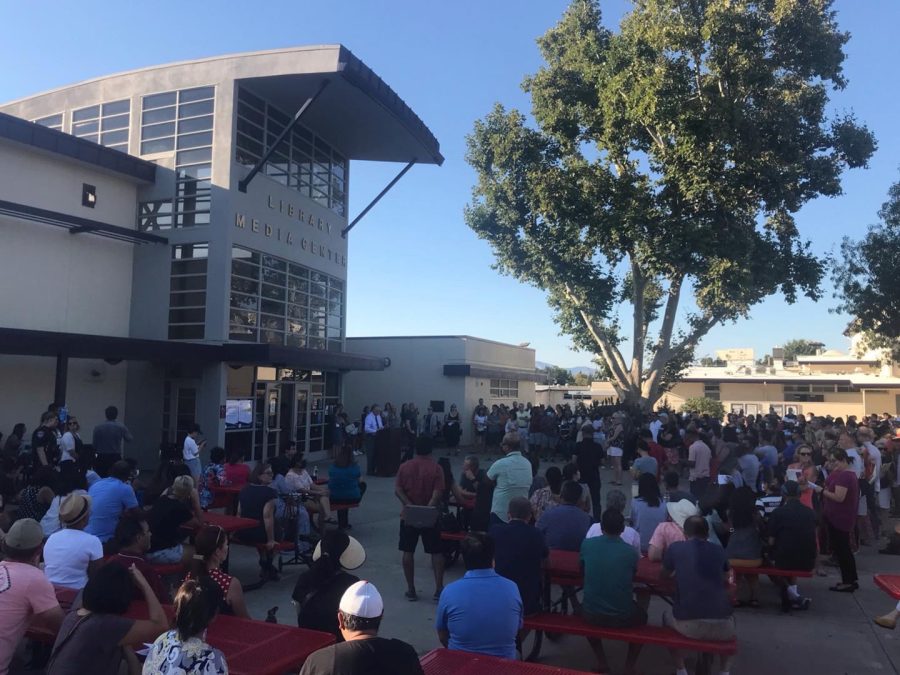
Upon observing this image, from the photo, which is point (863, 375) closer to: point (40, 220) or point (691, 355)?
point (691, 355)

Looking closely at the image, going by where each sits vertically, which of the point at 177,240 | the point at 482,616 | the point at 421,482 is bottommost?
the point at 482,616

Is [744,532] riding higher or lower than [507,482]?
lower

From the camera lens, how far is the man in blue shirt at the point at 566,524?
6.62 m

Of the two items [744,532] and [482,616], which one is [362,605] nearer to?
[482,616]

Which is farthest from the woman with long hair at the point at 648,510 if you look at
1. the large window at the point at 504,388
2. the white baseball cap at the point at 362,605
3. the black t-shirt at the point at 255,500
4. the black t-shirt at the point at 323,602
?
the large window at the point at 504,388

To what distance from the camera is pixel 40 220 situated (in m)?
14.5

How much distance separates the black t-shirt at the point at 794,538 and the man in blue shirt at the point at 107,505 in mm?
6471

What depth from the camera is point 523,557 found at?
528 centimetres

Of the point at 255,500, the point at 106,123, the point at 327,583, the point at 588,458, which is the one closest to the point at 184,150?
the point at 106,123

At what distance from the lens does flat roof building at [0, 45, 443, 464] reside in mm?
14477

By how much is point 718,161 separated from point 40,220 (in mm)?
16647

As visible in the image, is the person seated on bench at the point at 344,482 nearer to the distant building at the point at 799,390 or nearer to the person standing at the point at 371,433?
the person standing at the point at 371,433

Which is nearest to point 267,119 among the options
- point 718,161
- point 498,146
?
point 498,146

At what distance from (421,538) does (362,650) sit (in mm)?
5847
